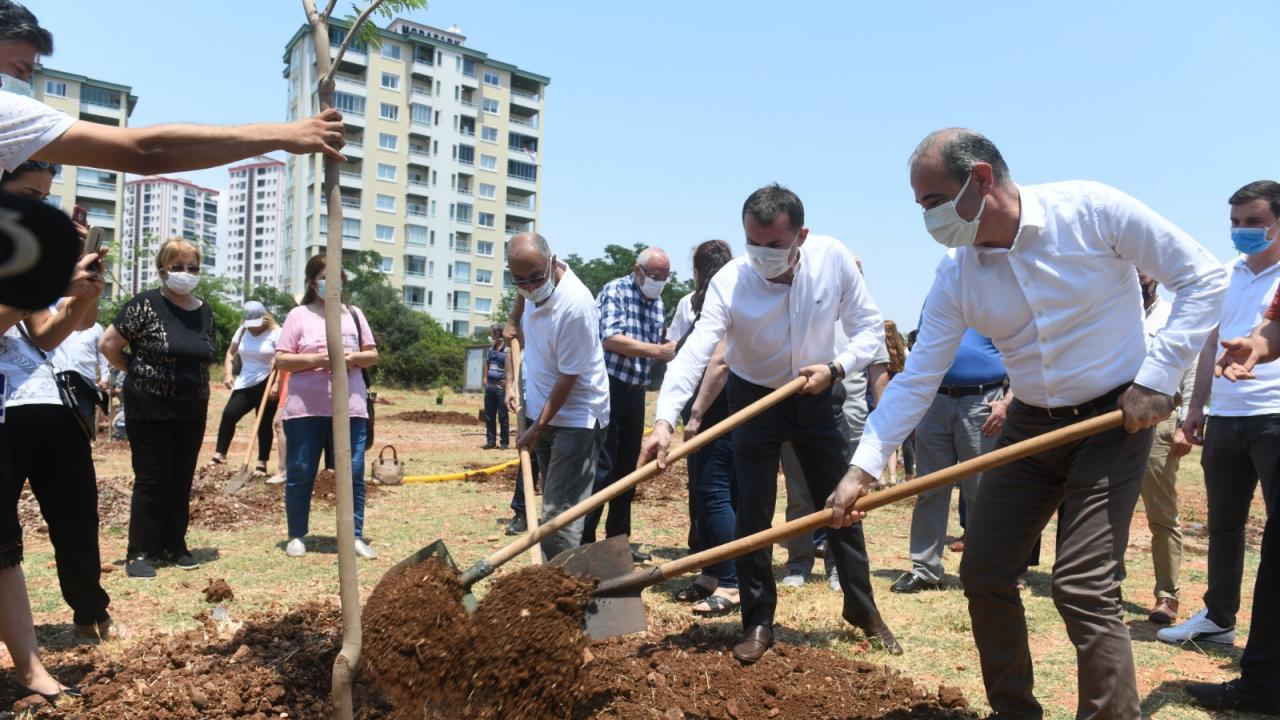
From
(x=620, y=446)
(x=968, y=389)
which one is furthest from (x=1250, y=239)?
(x=620, y=446)

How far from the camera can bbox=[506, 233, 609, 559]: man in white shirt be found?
485 centimetres

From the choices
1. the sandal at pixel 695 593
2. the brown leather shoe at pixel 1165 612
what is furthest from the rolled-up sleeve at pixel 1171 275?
the sandal at pixel 695 593

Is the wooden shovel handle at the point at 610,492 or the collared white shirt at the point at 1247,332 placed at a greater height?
the collared white shirt at the point at 1247,332

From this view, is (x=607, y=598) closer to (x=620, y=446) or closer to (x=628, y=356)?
(x=620, y=446)

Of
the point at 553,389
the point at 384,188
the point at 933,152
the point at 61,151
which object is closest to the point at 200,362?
the point at 553,389

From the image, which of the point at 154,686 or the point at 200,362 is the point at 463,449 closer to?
the point at 200,362

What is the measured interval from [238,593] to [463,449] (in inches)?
386

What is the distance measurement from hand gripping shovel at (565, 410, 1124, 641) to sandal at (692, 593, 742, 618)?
164 cm

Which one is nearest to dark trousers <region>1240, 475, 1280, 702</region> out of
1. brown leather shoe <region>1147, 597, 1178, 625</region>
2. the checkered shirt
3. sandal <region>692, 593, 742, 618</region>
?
brown leather shoe <region>1147, 597, 1178, 625</region>

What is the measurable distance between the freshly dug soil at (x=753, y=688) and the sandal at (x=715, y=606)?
98 cm

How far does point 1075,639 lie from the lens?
9.50ft

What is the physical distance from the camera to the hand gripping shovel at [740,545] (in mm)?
2932

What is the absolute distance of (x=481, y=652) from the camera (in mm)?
3143

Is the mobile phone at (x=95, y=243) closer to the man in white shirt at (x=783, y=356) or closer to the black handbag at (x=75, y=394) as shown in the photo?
the black handbag at (x=75, y=394)
